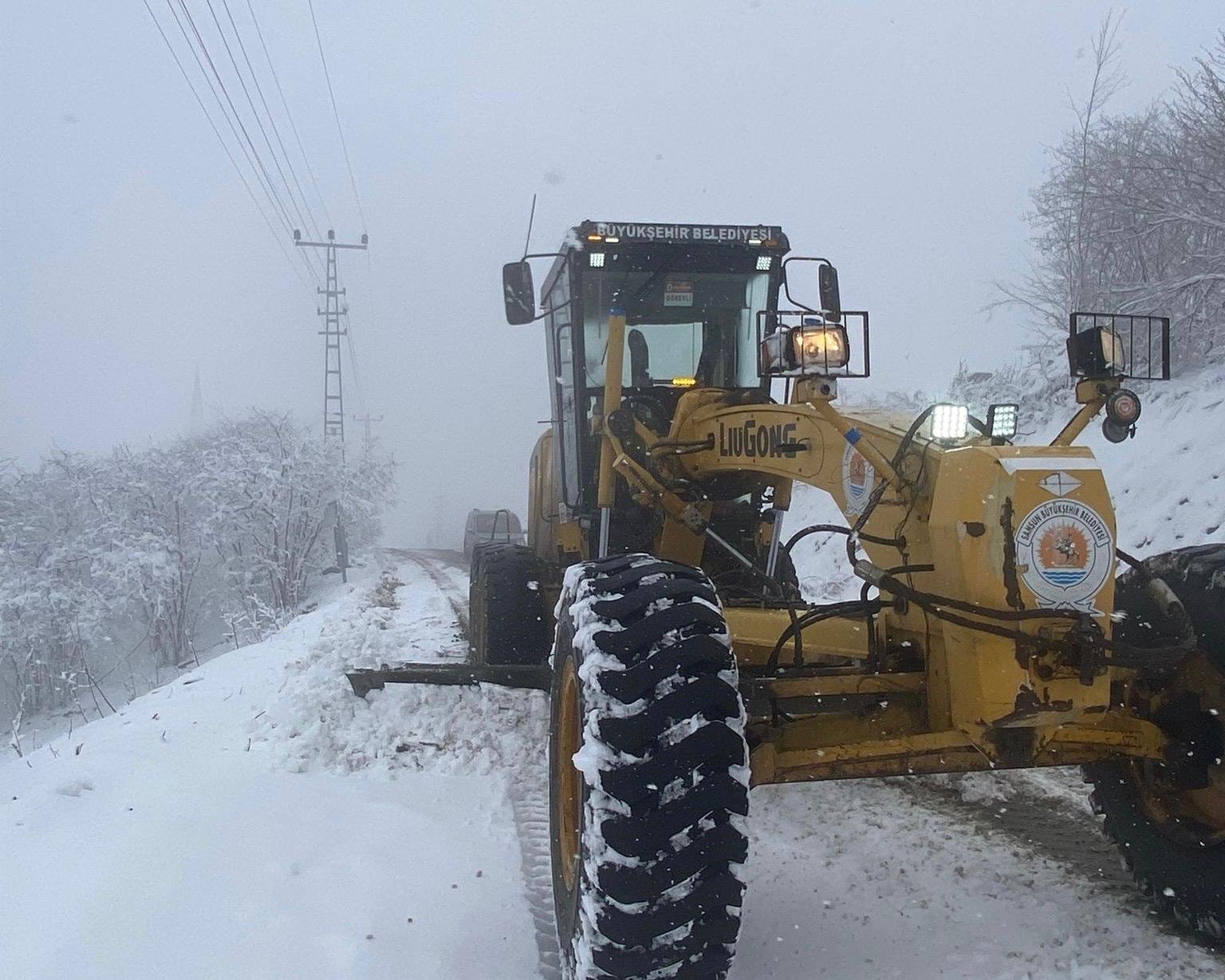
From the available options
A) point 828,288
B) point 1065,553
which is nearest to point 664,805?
point 1065,553

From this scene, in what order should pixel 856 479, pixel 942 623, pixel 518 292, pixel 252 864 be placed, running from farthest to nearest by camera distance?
pixel 518 292, pixel 252 864, pixel 856 479, pixel 942 623

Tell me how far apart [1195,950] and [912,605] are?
55.9 inches

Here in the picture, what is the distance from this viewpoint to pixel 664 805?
257cm

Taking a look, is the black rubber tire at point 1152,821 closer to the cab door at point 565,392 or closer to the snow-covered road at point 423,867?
the snow-covered road at point 423,867

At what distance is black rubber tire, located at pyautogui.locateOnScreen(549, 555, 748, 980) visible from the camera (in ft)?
8.41

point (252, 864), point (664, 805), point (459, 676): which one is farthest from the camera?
point (459, 676)

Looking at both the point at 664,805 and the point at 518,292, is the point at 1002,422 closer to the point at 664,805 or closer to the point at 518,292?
the point at 664,805

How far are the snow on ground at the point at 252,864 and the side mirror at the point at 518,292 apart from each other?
264 cm

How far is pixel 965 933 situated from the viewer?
3.31 metres

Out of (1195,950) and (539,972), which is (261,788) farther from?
(1195,950)

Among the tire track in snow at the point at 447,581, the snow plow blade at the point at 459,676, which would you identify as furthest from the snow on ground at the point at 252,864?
the tire track in snow at the point at 447,581

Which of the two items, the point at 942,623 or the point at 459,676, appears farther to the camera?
the point at 459,676

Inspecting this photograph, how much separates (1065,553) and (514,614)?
4.93m

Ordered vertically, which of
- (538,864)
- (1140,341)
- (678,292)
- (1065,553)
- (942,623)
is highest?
(678,292)
